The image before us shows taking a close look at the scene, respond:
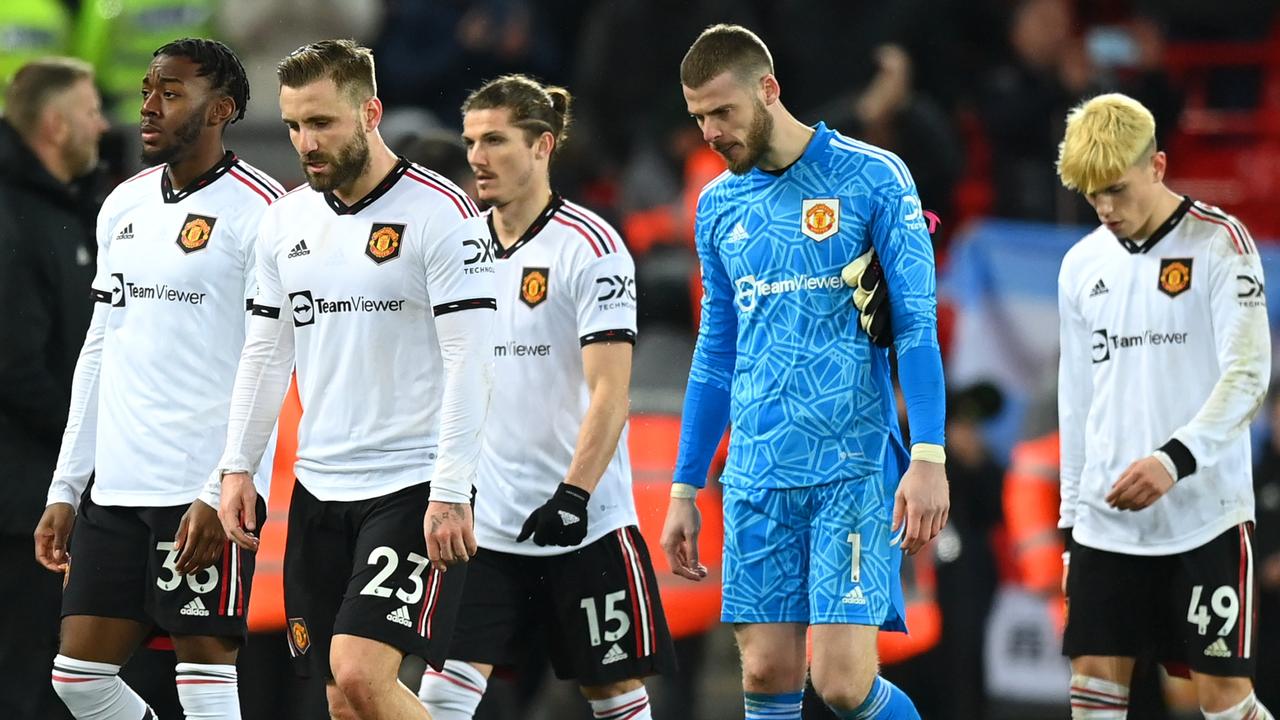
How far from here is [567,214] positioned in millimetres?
7336

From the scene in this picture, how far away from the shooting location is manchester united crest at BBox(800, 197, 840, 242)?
633cm

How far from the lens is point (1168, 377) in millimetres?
7152

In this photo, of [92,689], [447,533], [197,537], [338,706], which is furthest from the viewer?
[92,689]

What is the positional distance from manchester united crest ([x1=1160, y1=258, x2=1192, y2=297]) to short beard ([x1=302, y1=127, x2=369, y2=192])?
9.39ft

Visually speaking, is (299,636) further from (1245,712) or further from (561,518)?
(1245,712)

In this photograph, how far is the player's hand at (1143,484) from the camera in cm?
680

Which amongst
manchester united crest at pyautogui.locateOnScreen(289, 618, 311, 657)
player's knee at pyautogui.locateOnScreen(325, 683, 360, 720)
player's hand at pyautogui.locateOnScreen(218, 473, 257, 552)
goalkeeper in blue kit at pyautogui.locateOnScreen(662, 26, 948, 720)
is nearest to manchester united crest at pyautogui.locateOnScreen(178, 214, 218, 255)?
player's hand at pyautogui.locateOnScreen(218, 473, 257, 552)

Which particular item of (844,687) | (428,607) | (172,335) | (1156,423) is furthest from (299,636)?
(1156,423)

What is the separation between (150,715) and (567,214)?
2.25 m

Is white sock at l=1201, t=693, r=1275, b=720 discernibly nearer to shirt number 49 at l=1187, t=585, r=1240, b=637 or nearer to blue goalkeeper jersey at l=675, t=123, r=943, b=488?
shirt number 49 at l=1187, t=585, r=1240, b=637

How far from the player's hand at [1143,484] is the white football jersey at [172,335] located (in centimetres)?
284

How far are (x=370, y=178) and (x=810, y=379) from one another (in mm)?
1497

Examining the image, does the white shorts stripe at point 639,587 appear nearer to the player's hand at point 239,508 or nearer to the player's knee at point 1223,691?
the player's hand at point 239,508

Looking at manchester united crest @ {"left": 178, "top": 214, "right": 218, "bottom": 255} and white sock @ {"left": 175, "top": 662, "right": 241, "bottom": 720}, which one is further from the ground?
manchester united crest @ {"left": 178, "top": 214, "right": 218, "bottom": 255}
